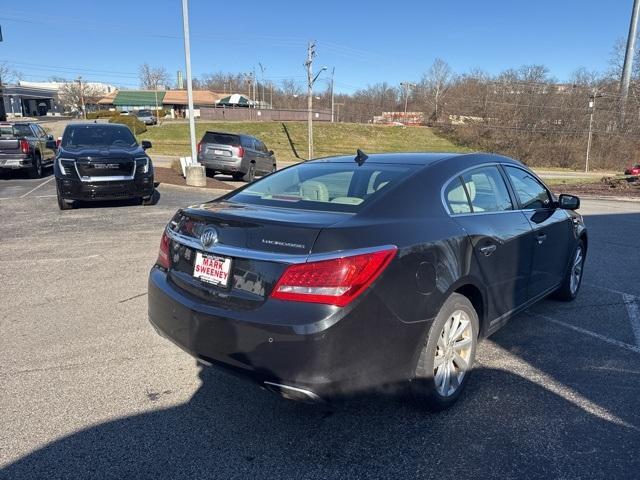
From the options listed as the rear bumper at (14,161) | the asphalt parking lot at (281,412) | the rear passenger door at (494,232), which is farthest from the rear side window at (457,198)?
the rear bumper at (14,161)

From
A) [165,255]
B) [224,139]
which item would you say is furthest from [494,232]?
[224,139]

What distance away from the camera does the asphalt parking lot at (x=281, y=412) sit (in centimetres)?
255

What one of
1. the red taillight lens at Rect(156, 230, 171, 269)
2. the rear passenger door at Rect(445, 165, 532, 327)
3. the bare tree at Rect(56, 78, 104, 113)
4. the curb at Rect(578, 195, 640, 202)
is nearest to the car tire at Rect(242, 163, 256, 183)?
the curb at Rect(578, 195, 640, 202)

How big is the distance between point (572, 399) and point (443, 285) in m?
1.26

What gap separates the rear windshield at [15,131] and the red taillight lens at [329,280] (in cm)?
1593

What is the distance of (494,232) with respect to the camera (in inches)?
136

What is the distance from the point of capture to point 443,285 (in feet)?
9.39

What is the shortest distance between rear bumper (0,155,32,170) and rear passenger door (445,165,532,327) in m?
15.1

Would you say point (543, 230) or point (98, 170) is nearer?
point (543, 230)

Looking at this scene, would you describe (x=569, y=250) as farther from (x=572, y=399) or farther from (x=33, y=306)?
(x=33, y=306)

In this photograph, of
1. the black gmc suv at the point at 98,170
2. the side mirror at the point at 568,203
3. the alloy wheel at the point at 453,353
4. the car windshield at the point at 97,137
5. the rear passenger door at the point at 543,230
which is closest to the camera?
the alloy wheel at the point at 453,353

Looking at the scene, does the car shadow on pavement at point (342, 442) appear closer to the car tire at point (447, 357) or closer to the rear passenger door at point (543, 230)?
the car tire at point (447, 357)

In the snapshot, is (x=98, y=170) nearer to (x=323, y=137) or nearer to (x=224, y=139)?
(x=224, y=139)

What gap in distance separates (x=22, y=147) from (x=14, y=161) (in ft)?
1.57
